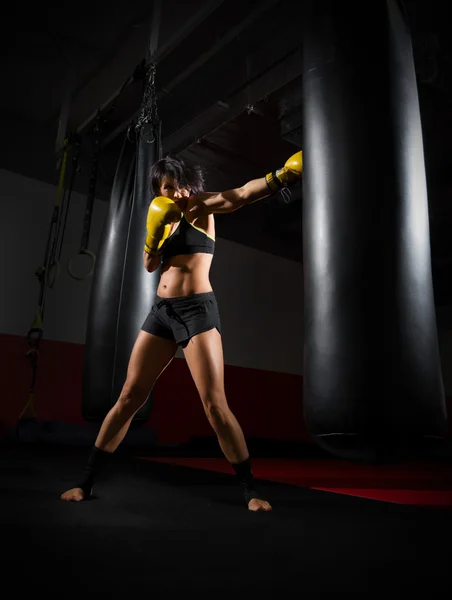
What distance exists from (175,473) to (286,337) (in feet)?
15.6

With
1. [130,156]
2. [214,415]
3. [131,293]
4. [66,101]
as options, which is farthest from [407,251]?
[66,101]

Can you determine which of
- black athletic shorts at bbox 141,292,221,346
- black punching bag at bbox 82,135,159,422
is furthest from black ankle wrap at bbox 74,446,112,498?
black punching bag at bbox 82,135,159,422

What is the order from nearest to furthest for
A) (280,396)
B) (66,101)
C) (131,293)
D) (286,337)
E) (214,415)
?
1. (214,415)
2. (131,293)
3. (66,101)
4. (280,396)
5. (286,337)

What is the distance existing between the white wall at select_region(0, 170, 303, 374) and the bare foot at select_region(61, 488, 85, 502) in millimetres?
3790

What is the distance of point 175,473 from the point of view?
301cm

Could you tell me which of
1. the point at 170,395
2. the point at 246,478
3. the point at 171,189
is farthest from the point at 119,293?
the point at 170,395

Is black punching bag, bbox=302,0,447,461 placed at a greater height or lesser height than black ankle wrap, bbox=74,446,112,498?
greater

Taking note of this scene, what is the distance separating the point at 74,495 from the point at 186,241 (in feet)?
3.49

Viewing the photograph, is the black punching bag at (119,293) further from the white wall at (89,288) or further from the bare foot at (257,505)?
the white wall at (89,288)

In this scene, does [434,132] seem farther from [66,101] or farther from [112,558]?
[112,558]

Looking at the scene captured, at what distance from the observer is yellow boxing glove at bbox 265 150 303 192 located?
1717 millimetres

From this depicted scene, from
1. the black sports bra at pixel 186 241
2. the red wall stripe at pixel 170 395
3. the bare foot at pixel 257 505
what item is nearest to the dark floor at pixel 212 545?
the bare foot at pixel 257 505

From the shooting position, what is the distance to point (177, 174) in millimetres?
2104

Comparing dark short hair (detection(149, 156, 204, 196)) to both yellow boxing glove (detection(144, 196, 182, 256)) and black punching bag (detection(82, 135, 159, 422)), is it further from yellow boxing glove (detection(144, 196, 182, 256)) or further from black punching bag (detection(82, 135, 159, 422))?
black punching bag (detection(82, 135, 159, 422))
